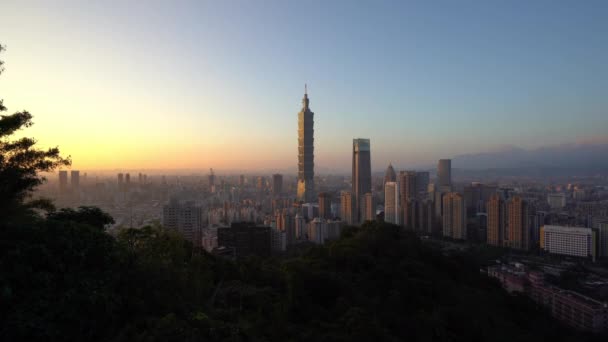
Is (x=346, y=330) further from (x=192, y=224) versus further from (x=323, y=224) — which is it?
(x=323, y=224)

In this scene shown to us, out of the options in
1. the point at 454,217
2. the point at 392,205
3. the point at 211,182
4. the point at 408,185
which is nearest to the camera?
the point at 454,217

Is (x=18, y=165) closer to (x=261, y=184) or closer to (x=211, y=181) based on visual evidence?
(x=211, y=181)

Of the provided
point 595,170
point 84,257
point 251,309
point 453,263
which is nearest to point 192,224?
point 453,263

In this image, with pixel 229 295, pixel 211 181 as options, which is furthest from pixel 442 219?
pixel 211 181

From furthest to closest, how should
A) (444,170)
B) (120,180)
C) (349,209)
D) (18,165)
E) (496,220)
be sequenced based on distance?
(444,170)
(349,209)
(120,180)
(496,220)
(18,165)

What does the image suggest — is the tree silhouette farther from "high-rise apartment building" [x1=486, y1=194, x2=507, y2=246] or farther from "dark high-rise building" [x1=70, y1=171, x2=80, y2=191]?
"high-rise apartment building" [x1=486, y1=194, x2=507, y2=246]
